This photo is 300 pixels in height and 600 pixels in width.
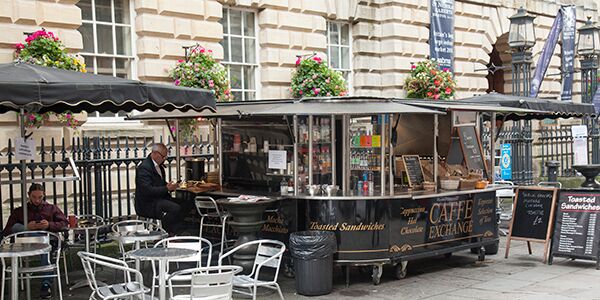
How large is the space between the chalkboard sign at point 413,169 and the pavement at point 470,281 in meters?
1.35

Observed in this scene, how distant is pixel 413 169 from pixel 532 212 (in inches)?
90.2

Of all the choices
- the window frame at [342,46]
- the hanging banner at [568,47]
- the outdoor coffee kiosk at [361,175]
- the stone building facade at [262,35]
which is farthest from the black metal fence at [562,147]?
the outdoor coffee kiosk at [361,175]

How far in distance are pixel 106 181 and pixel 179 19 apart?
455cm

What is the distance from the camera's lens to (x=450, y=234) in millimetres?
10867

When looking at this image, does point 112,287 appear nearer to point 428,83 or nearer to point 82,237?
point 82,237

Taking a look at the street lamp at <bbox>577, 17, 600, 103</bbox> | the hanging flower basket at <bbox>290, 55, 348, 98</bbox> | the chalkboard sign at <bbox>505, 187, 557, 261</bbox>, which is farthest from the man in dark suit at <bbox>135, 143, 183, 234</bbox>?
the street lamp at <bbox>577, 17, 600, 103</bbox>

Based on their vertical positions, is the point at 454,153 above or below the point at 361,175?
above

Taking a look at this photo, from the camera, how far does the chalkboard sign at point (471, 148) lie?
39.9 feet

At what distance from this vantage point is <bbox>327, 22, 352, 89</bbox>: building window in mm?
20891

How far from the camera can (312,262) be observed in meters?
9.25

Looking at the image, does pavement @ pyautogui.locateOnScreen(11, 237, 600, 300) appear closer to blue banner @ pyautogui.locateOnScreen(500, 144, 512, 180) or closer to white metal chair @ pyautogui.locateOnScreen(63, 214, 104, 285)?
white metal chair @ pyautogui.locateOnScreen(63, 214, 104, 285)

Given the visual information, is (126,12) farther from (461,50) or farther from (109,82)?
(461,50)

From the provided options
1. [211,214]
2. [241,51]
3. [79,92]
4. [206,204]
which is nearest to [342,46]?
[241,51]

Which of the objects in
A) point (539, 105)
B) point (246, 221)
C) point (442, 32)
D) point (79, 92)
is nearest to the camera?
point (79, 92)
